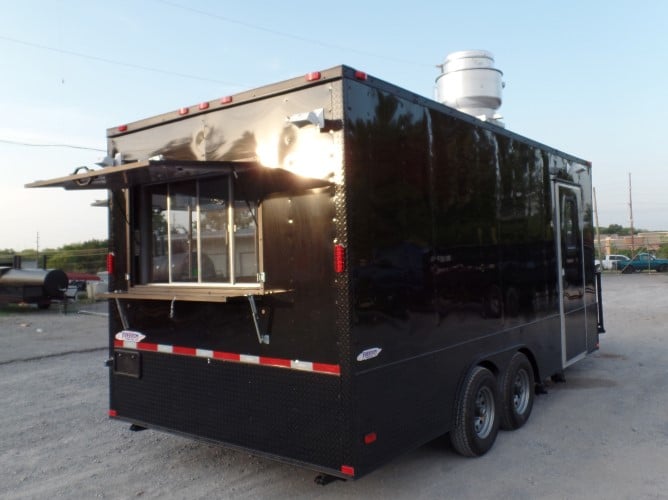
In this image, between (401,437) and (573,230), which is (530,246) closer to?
(573,230)

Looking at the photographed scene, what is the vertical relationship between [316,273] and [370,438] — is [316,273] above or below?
above

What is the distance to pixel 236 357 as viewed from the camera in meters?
3.96

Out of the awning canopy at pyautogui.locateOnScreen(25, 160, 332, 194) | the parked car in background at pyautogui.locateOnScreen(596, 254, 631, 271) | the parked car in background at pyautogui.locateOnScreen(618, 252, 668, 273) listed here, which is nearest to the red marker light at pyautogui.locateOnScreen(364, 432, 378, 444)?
the awning canopy at pyautogui.locateOnScreen(25, 160, 332, 194)

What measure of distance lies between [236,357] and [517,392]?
2973 millimetres

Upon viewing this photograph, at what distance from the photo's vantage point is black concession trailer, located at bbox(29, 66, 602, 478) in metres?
3.53

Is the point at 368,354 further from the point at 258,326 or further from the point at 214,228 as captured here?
Result: the point at 214,228

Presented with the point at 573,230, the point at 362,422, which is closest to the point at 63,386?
the point at 362,422

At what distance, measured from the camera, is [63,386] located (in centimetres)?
748

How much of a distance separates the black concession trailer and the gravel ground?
345 millimetres

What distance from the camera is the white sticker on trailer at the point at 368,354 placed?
3.48 meters

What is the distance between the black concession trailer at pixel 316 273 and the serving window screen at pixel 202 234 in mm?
15

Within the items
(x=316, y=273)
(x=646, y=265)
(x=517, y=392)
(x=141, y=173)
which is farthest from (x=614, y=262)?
(x=141, y=173)

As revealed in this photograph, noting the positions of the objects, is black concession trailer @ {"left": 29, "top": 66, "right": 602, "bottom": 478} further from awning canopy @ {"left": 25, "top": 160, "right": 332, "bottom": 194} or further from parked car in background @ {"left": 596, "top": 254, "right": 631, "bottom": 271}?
parked car in background @ {"left": 596, "top": 254, "right": 631, "bottom": 271}

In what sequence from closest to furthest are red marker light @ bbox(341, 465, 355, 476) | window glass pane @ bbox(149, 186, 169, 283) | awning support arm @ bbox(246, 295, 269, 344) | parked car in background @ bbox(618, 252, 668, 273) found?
red marker light @ bbox(341, 465, 355, 476), awning support arm @ bbox(246, 295, 269, 344), window glass pane @ bbox(149, 186, 169, 283), parked car in background @ bbox(618, 252, 668, 273)
